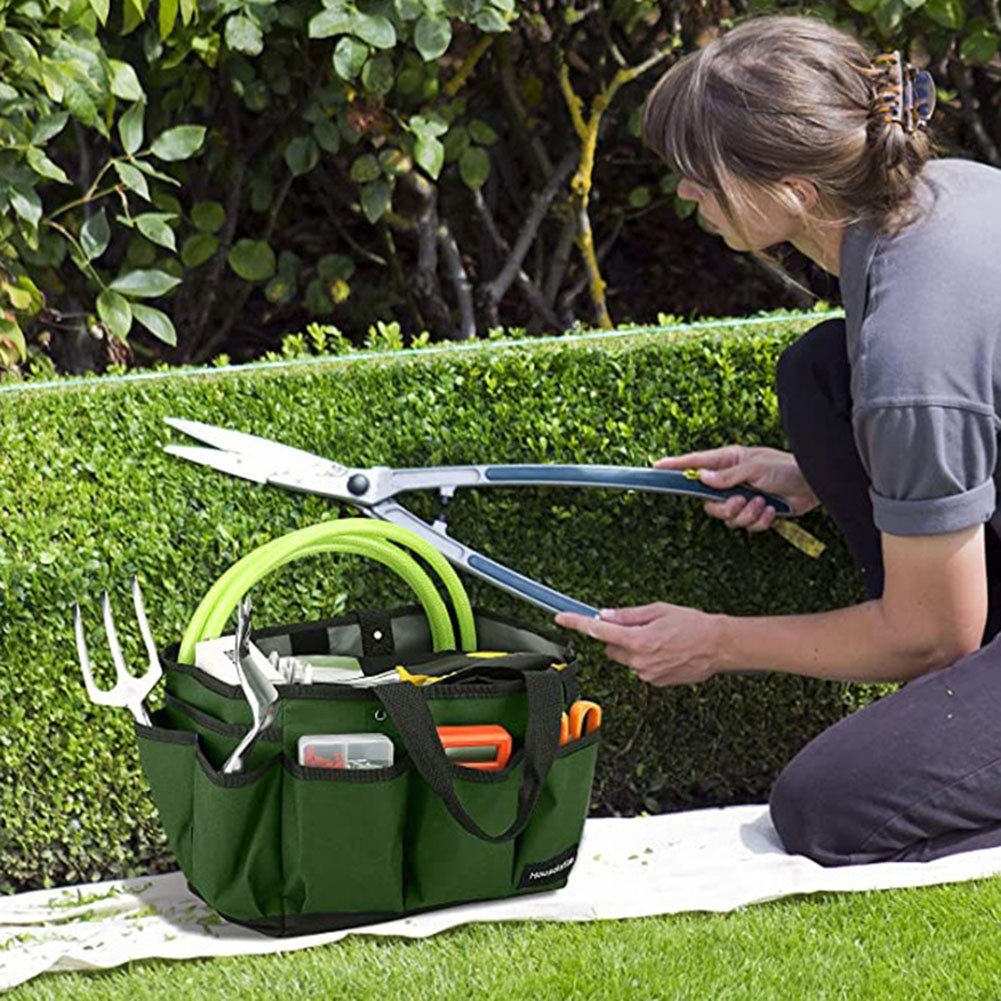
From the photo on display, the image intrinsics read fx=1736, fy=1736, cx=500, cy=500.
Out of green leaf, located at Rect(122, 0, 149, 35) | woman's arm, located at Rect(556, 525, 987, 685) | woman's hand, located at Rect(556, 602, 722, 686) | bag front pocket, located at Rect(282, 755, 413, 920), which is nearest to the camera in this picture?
bag front pocket, located at Rect(282, 755, 413, 920)

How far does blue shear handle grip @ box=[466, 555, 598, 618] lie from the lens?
2.73m

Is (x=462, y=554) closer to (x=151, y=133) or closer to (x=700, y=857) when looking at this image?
(x=700, y=857)

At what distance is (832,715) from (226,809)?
1187 mm

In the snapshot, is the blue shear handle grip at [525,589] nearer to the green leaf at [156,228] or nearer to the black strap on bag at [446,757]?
the black strap on bag at [446,757]

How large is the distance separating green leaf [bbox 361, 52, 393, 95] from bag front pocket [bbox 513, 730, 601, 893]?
1822 millimetres

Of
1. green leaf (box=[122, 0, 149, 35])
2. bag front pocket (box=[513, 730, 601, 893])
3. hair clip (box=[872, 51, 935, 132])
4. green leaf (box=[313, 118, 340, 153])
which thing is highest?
green leaf (box=[122, 0, 149, 35])

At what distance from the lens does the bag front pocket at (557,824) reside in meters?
2.37

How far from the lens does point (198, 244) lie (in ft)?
13.4

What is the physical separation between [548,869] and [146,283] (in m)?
1.84

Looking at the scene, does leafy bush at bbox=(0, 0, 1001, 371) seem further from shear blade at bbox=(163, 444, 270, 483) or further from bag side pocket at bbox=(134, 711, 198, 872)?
bag side pocket at bbox=(134, 711, 198, 872)

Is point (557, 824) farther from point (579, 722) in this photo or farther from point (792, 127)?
point (792, 127)

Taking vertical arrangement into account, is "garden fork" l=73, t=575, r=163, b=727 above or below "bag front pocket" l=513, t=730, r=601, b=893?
above

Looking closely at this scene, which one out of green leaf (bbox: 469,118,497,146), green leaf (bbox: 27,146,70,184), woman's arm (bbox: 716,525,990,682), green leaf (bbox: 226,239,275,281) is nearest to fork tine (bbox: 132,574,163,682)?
woman's arm (bbox: 716,525,990,682)

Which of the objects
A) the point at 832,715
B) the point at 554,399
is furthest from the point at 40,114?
the point at 832,715
